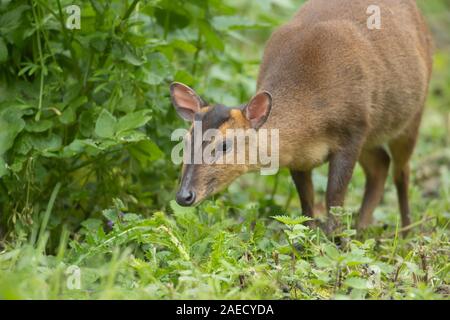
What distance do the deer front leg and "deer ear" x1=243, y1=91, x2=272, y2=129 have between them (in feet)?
2.55

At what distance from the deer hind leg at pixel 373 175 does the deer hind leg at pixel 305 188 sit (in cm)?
88

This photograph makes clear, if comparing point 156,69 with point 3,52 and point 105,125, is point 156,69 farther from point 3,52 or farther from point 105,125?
point 3,52

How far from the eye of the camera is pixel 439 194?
29.6 ft

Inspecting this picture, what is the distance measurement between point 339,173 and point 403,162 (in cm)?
158

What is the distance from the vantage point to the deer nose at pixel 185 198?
584 centimetres

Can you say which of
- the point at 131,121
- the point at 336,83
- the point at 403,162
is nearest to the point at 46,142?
the point at 131,121

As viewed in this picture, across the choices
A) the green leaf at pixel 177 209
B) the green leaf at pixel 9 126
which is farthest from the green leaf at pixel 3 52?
the green leaf at pixel 177 209

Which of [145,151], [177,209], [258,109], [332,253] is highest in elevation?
[258,109]

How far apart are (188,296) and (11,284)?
0.90m

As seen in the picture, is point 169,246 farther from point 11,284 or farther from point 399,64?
point 399,64

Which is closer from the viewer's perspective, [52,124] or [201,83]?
[52,124]

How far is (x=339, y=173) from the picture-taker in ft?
22.0

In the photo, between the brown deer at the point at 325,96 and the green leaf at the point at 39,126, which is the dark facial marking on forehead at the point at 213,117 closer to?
the brown deer at the point at 325,96

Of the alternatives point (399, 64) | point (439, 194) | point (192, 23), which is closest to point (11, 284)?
point (192, 23)
